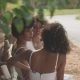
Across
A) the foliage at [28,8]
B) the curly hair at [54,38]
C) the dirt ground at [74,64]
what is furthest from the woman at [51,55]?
the dirt ground at [74,64]

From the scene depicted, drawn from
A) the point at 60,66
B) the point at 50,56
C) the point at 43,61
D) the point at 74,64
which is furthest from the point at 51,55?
the point at 74,64

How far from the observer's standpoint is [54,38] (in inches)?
137

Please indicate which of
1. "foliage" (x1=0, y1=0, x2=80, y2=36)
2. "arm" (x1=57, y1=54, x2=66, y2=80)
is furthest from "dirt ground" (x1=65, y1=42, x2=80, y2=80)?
"foliage" (x1=0, y1=0, x2=80, y2=36)

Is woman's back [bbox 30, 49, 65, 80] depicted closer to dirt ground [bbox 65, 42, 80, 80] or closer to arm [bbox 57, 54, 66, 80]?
arm [bbox 57, 54, 66, 80]

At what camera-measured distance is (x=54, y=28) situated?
3.47 metres

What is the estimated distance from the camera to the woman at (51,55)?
3482mm

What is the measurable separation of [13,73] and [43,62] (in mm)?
336

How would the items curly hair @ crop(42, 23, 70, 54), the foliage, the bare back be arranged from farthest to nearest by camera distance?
the bare back → curly hair @ crop(42, 23, 70, 54) → the foliage

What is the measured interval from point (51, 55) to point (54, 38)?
220 millimetres

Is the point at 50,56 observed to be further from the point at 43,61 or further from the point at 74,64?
the point at 74,64

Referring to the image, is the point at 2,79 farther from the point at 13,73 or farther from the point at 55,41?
the point at 55,41

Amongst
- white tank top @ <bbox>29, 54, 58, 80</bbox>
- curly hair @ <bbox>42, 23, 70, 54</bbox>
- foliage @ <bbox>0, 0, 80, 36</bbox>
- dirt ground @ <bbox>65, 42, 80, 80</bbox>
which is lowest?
dirt ground @ <bbox>65, 42, 80, 80</bbox>

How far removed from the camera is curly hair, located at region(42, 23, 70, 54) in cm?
346

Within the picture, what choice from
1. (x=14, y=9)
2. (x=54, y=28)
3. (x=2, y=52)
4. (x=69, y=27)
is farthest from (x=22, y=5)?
(x=69, y=27)
